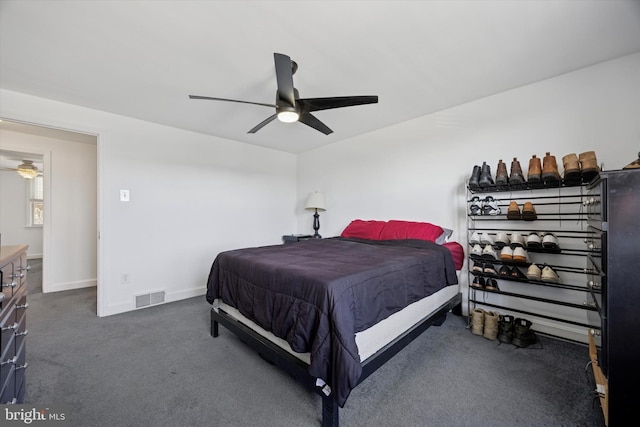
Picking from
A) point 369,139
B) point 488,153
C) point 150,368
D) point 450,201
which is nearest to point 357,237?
point 450,201

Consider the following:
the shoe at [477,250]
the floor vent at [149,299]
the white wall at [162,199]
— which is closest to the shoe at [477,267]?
the shoe at [477,250]

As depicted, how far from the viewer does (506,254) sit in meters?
2.29

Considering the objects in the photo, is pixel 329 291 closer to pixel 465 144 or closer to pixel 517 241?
pixel 517 241

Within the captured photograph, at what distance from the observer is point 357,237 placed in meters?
3.51

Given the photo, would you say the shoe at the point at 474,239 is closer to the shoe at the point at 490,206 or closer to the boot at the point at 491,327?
the shoe at the point at 490,206

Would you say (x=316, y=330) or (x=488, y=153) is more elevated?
(x=488, y=153)

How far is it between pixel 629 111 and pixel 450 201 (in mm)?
1510

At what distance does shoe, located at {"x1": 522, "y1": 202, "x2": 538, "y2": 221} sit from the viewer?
2.27m

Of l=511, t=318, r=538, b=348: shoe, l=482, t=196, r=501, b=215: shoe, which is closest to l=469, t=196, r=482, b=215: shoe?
l=482, t=196, r=501, b=215: shoe

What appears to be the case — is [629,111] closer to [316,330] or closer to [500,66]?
[500,66]

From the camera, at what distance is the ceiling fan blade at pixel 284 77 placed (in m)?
1.57

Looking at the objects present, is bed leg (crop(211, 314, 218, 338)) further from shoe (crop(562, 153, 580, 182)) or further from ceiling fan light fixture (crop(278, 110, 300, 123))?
shoe (crop(562, 153, 580, 182))

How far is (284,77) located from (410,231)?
2.18m

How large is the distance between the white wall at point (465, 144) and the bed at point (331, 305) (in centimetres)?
94
